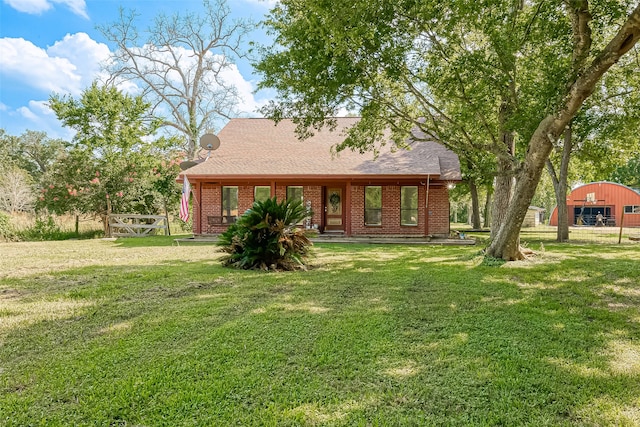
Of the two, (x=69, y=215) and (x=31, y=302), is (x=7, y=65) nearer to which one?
(x=69, y=215)

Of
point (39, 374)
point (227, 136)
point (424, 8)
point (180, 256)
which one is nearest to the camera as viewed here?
point (39, 374)

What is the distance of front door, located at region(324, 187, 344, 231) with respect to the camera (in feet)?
52.4

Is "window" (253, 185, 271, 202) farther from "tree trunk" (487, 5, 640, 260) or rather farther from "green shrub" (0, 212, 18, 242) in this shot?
"tree trunk" (487, 5, 640, 260)

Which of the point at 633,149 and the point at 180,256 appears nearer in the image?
the point at 180,256

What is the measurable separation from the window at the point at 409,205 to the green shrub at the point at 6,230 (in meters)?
15.2

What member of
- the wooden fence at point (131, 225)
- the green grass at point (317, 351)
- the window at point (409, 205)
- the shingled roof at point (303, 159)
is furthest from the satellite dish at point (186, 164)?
the green grass at point (317, 351)

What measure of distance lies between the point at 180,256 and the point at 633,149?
641 inches

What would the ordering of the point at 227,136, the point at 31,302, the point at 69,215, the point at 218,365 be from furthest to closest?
the point at 227,136
the point at 69,215
the point at 31,302
the point at 218,365

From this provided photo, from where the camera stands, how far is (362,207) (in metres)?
15.5

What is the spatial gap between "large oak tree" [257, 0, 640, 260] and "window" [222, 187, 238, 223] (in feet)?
24.4

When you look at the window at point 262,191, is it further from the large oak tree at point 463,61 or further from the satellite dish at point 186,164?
the large oak tree at point 463,61

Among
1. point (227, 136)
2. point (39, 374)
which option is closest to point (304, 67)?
point (39, 374)

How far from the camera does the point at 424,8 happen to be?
7148 mm

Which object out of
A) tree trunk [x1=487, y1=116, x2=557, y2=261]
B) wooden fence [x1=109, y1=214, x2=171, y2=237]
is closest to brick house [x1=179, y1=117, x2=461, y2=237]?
wooden fence [x1=109, y1=214, x2=171, y2=237]
